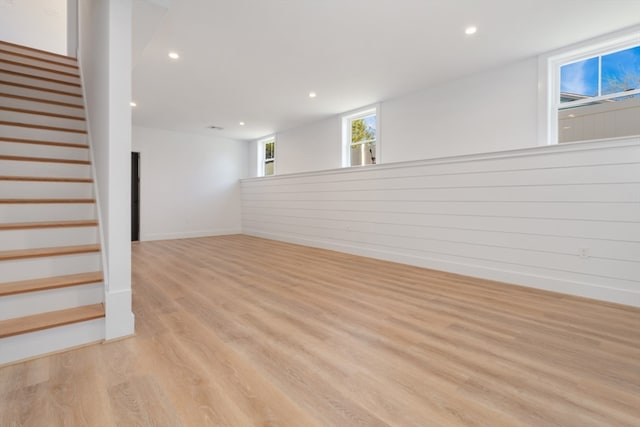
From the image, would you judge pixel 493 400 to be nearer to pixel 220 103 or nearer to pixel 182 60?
pixel 182 60

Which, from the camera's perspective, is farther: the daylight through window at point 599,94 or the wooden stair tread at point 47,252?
the daylight through window at point 599,94

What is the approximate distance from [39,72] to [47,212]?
8.33 feet

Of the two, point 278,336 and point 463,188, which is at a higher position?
point 463,188

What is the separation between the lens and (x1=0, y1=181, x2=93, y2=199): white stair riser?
7.69ft

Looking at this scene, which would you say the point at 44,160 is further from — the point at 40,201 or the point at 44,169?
the point at 40,201

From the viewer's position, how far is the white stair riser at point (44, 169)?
249cm

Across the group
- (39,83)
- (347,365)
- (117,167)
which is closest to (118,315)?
(117,167)

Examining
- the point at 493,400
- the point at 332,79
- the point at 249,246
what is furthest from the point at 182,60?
the point at 493,400


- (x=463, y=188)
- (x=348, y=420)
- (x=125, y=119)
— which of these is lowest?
(x=348, y=420)

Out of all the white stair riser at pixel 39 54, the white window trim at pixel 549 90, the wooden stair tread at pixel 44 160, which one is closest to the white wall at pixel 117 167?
the wooden stair tread at pixel 44 160

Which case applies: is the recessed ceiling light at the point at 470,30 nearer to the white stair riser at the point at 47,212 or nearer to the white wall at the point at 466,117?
the white wall at the point at 466,117

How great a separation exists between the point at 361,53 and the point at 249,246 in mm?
4064

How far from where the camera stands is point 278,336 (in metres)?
2.00

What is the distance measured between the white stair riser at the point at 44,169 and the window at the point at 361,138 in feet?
13.7
